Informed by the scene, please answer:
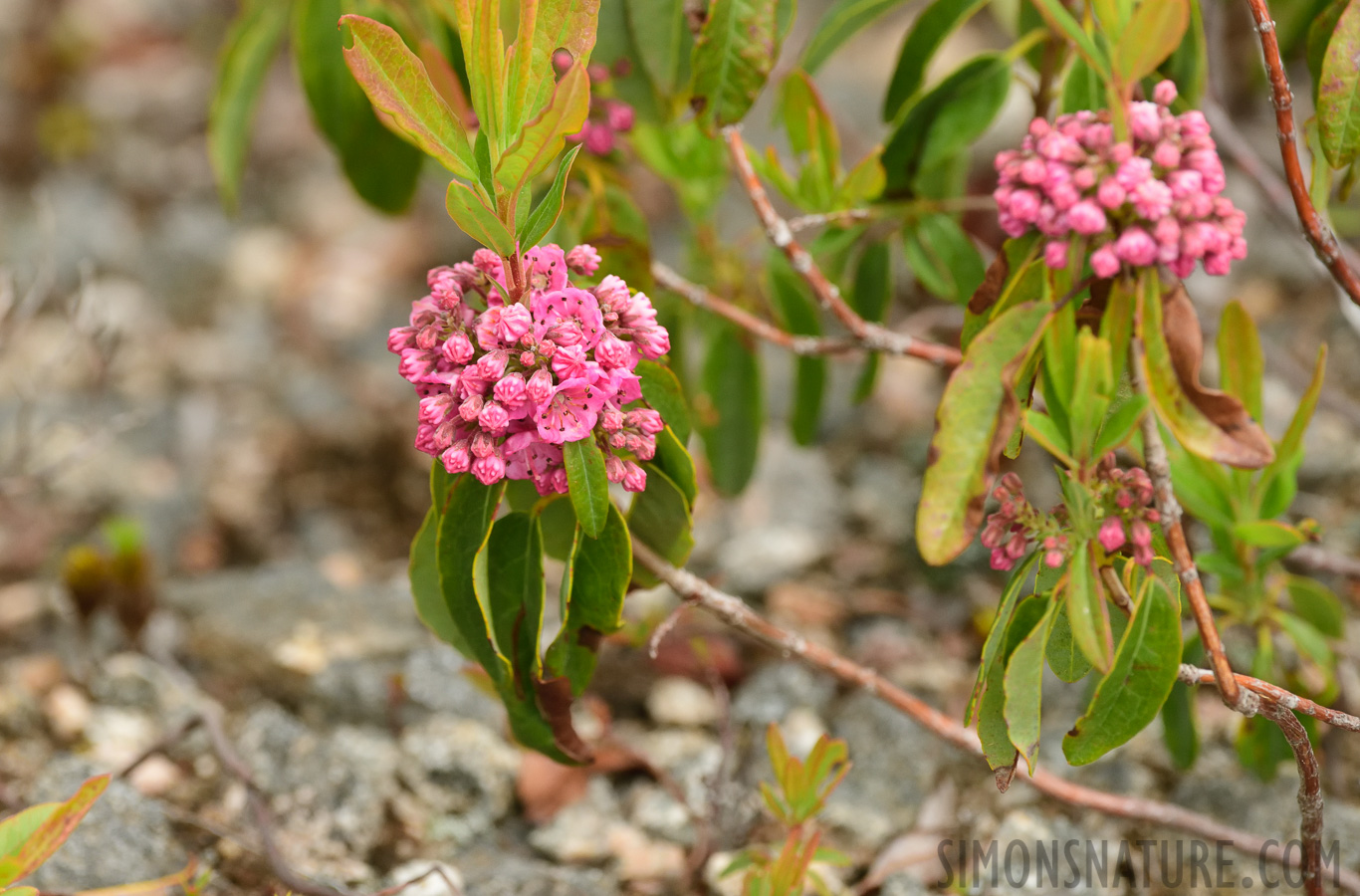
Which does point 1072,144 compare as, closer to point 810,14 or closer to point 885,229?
point 885,229

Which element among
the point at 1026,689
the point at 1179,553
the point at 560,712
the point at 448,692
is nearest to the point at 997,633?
the point at 1026,689

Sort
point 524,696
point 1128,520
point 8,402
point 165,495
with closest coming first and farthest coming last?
point 1128,520 → point 524,696 → point 165,495 → point 8,402

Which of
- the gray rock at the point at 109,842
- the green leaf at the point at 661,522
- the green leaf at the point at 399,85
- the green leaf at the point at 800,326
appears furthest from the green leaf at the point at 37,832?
the green leaf at the point at 800,326

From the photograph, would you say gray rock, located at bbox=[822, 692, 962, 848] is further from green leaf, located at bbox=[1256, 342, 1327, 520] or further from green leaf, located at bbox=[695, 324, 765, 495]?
green leaf, located at bbox=[1256, 342, 1327, 520]

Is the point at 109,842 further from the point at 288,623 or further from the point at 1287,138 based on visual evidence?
the point at 1287,138

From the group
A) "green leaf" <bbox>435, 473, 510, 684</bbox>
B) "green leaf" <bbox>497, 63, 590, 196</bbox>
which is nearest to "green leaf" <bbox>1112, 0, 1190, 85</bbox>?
"green leaf" <bbox>497, 63, 590, 196</bbox>

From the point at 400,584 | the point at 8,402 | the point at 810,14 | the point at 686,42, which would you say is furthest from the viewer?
the point at 810,14

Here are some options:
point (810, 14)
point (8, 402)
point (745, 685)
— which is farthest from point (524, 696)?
point (810, 14)
